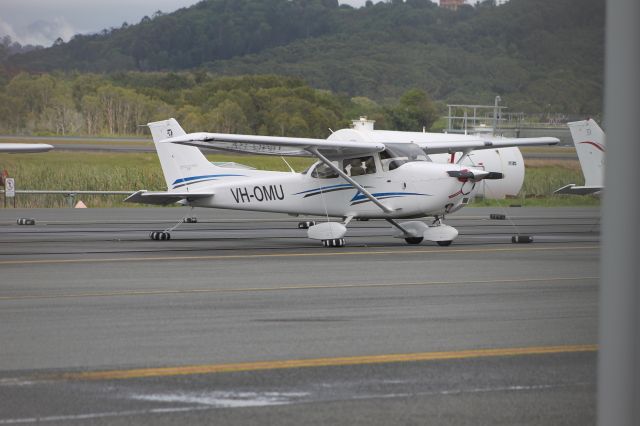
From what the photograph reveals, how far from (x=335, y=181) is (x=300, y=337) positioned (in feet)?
40.4

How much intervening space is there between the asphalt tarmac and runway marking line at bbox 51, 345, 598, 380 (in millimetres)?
18

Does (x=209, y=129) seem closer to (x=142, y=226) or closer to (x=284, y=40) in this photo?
(x=142, y=226)

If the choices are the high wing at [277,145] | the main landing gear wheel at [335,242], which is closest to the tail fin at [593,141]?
the main landing gear wheel at [335,242]

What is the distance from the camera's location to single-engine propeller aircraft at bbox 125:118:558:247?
1884cm

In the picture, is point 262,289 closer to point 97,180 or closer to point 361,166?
point 361,166

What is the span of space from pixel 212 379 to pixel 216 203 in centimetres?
1513

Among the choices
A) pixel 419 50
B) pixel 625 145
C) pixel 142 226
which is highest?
pixel 419 50

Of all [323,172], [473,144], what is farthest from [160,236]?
[473,144]

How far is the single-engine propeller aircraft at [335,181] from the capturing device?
61.8 feet

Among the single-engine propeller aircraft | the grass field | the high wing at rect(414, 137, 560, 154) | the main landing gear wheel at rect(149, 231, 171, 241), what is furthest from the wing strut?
the grass field

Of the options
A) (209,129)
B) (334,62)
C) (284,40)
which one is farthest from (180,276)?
(284,40)

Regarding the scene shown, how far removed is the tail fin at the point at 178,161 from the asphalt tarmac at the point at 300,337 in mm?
5158

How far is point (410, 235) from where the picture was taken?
18984 millimetres

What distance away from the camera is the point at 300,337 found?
7957 millimetres
